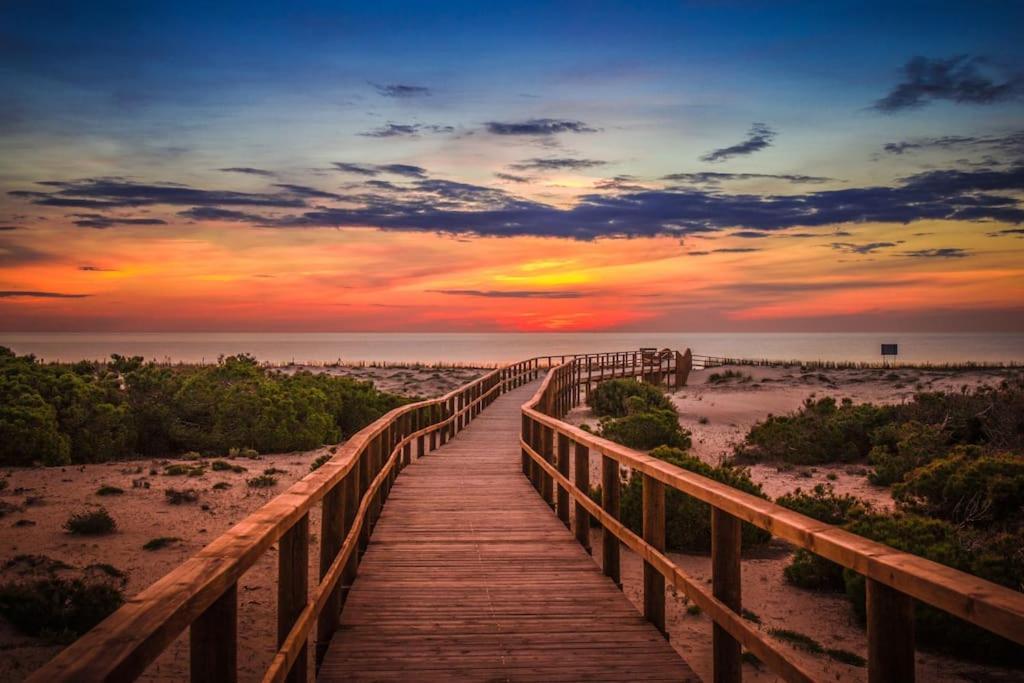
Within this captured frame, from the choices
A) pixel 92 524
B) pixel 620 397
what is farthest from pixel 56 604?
pixel 620 397

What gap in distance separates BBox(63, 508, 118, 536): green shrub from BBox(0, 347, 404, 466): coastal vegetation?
5768mm

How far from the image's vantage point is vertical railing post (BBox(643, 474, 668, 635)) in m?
4.55

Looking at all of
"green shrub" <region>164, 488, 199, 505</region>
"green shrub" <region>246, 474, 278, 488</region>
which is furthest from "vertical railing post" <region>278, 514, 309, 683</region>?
"green shrub" <region>246, 474, 278, 488</region>

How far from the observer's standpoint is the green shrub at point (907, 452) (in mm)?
13930

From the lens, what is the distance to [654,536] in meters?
4.60

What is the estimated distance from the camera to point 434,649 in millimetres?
4441

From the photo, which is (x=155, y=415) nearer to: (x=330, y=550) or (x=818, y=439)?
(x=818, y=439)

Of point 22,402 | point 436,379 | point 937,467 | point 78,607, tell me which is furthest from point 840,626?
point 436,379

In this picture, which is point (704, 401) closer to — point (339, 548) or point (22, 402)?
point (22, 402)

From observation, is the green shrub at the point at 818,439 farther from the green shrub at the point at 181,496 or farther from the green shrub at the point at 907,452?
the green shrub at the point at 181,496

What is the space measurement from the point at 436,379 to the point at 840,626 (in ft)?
136

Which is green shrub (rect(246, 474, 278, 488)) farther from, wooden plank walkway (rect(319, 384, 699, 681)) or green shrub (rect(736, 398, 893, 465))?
green shrub (rect(736, 398, 893, 465))

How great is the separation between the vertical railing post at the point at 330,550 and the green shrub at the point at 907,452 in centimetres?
1086

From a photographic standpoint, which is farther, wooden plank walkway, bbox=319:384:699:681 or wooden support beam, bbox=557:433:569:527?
wooden support beam, bbox=557:433:569:527
